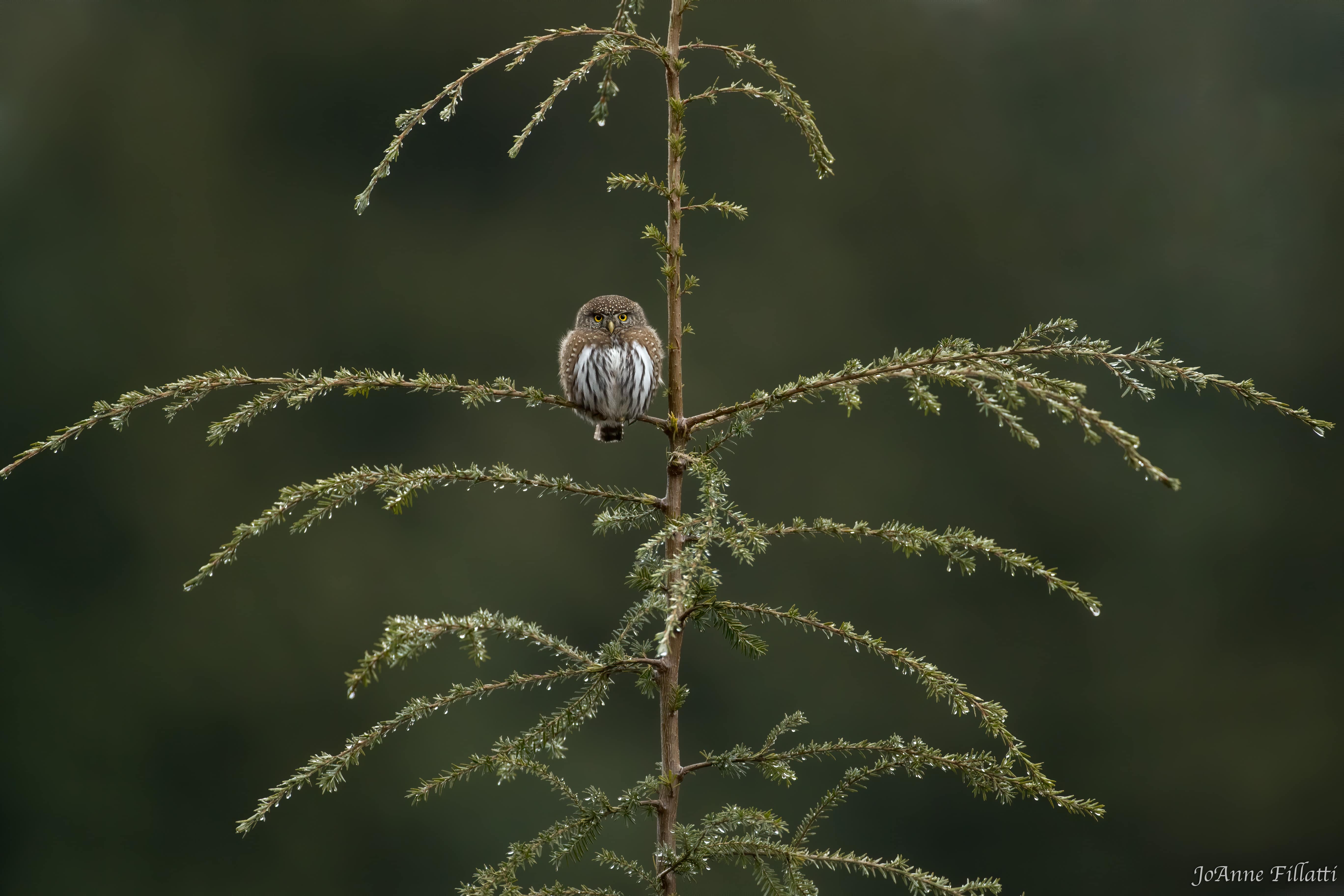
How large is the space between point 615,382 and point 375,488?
40cm

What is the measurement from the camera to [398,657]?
0.82 metres

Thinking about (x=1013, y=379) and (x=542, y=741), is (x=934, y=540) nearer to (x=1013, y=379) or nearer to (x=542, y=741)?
(x=1013, y=379)

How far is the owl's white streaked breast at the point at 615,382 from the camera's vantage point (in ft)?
4.51

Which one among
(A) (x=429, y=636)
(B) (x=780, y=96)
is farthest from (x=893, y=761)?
(B) (x=780, y=96)

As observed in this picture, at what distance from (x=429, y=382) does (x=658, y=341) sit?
53 cm

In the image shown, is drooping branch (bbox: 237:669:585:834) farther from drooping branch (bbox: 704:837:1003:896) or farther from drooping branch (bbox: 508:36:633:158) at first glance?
drooping branch (bbox: 508:36:633:158)

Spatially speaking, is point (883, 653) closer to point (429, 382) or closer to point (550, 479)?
point (550, 479)

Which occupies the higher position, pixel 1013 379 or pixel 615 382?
pixel 615 382

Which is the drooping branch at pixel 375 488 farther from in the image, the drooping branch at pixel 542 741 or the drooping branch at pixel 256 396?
the drooping branch at pixel 542 741

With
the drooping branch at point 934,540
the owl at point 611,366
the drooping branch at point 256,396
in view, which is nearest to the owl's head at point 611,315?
the owl at point 611,366

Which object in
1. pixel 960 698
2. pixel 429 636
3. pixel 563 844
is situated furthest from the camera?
pixel 563 844

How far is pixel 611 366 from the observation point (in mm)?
1384

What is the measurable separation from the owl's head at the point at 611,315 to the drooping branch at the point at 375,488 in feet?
1.34

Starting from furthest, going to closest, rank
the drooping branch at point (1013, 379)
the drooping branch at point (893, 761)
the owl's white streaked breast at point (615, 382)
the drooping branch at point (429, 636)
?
the owl's white streaked breast at point (615, 382)
the drooping branch at point (893, 761)
the drooping branch at point (1013, 379)
the drooping branch at point (429, 636)
